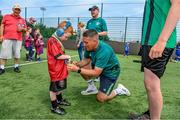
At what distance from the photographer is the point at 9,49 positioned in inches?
325

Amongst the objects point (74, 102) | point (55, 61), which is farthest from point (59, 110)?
point (55, 61)

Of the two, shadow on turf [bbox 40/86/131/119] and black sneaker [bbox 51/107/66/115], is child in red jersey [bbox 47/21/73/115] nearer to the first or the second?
black sneaker [bbox 51/107/66/115]

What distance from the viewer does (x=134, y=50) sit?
19.6m

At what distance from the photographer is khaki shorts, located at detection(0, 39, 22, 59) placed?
8172 millimetres

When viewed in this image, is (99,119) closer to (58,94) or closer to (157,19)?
(58,94)

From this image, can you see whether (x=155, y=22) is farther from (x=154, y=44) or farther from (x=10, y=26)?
(x=10, y=26)

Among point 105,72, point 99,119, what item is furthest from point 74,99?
point 99,119

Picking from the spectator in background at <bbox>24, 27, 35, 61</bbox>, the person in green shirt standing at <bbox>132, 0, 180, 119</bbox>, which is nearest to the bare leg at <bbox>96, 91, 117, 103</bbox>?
the person in green shirt standing at <bbox>132, 0, 180, 119</bbox>

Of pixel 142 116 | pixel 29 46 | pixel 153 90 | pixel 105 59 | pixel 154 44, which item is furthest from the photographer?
pixel 29 46

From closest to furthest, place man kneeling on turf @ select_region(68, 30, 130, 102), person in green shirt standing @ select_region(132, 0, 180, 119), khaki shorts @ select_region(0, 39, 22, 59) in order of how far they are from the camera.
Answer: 1. person in green shirt standing @ select_region(132, 0, 180, 119)
2. man kneeling on turf @ select_region(68, 30, 130, 102)
3. khaki shorts @ select_region(0, 39, 22, 59)

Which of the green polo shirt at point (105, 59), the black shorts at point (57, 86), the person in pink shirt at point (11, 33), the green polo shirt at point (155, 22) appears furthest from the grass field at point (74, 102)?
the green polo shirt at point (155, 22)

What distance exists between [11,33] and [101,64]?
4.19 metres

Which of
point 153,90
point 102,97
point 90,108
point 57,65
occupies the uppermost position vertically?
point 57,65

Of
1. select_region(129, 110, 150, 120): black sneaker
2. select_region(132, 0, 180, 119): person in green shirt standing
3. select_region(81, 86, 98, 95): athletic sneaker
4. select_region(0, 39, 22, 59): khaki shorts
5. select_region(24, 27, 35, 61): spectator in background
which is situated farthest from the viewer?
select_region(24, 27, 35, 61): spectator in background
